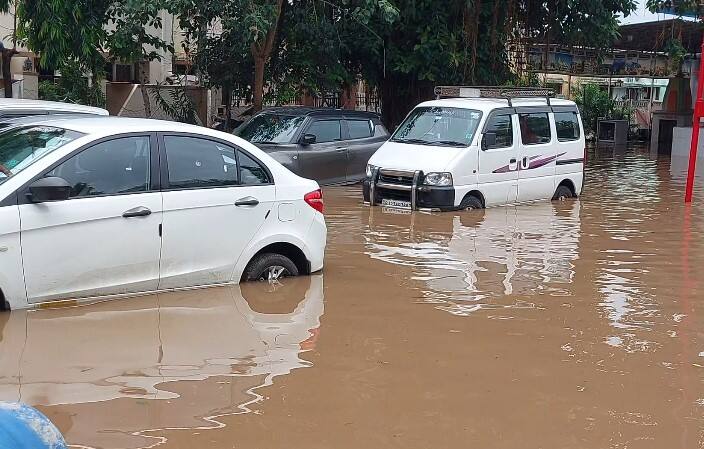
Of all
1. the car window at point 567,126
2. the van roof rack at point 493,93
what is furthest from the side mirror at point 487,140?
the car window at point 567,126

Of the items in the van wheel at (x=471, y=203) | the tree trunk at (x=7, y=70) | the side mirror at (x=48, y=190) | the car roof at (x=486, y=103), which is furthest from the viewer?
the tree trunk at (x=7, y=70)

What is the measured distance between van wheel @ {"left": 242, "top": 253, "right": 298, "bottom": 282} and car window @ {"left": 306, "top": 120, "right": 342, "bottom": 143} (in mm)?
7877

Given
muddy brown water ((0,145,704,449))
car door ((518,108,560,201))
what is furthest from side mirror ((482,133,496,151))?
muddy brown water ((0,145,704,449))

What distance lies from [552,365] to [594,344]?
673mm

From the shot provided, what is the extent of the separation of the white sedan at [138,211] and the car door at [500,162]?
6.11 m

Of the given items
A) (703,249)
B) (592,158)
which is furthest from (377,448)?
(592,158)

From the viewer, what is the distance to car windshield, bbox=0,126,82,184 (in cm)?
673

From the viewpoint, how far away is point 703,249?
11.1 m

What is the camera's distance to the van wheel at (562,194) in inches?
611

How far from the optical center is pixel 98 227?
6.77m

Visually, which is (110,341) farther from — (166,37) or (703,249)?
(166,37)

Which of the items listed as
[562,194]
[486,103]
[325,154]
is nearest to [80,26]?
[325,154]

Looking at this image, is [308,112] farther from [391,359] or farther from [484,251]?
[391,359]

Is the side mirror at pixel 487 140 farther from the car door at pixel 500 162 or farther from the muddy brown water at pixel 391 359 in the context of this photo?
the muddy brown water at pixel 391 359
